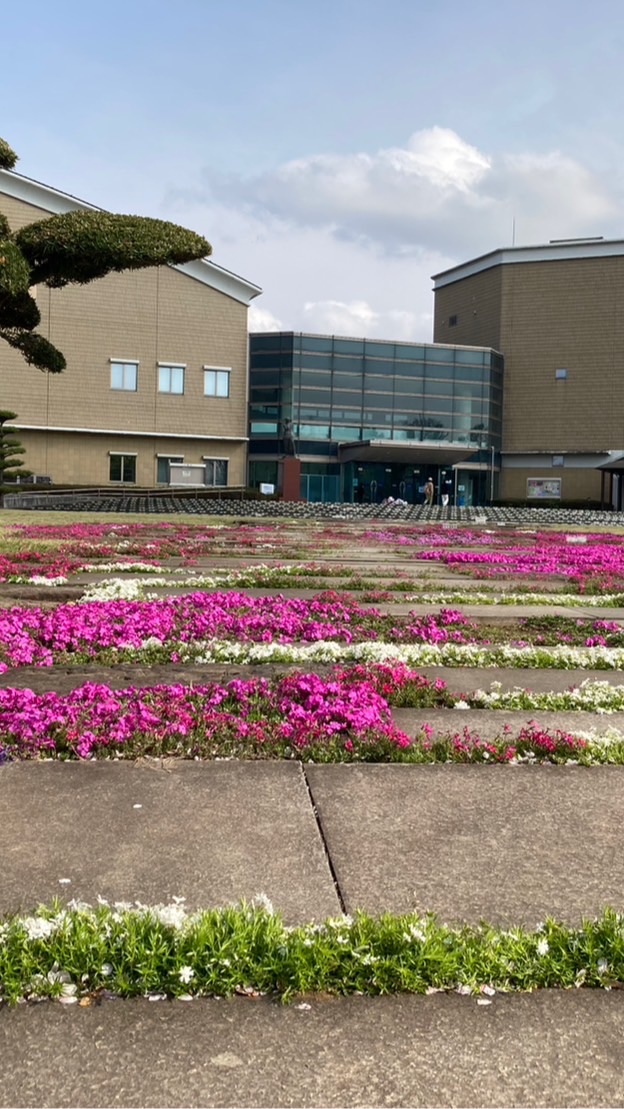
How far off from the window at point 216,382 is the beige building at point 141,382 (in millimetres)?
71

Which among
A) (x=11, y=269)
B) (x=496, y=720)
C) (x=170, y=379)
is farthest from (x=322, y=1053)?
(x=170, y=379)

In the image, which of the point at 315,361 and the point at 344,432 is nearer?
the point at 315,361

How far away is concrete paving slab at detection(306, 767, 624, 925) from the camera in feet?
10.5

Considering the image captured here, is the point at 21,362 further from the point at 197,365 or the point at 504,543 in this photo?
the point at 504,543

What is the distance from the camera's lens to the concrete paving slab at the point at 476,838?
126 inches

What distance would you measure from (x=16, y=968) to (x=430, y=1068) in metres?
1.25

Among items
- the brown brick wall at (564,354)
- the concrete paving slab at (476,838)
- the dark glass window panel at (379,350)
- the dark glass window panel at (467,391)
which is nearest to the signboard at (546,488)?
the brown brick wall at (564,354)

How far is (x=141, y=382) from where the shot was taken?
201 ft

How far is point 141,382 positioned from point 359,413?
18954mm

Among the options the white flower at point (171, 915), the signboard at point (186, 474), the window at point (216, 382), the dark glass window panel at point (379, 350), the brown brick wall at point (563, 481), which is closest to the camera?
the white flower at point (171, 915)

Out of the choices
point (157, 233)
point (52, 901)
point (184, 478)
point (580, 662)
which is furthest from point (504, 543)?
point (184, 478)

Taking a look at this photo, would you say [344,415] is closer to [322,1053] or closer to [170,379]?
[170,379]

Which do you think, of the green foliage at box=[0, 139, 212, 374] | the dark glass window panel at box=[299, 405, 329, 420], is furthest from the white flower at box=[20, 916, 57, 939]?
the dark glass window panel at box=[299, 405, 329, 420]

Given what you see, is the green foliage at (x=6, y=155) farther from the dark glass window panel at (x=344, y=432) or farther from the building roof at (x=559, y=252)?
the building roof at (x=559, y=252)
